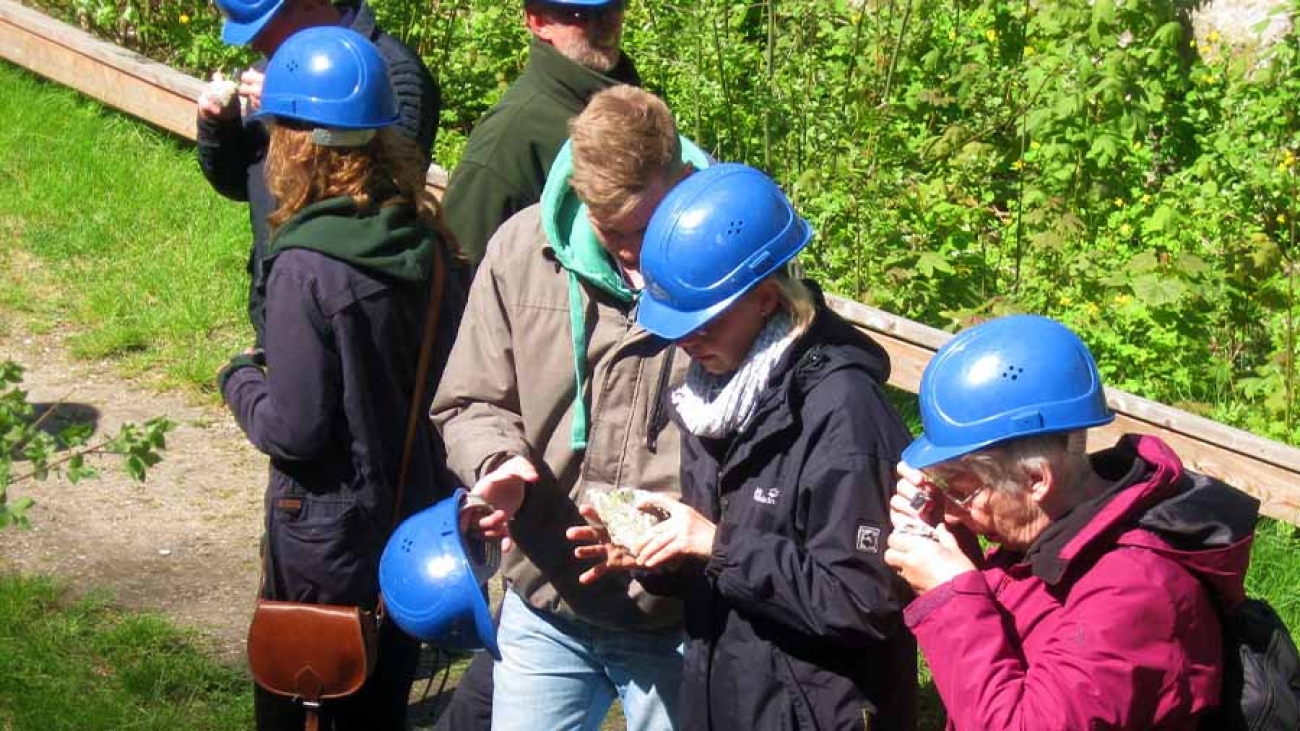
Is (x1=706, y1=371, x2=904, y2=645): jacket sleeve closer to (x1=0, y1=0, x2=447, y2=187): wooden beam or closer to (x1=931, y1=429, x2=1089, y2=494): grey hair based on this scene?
(x1=931, y1=429, x2=1089, y2=494): grey hair

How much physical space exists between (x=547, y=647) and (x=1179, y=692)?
5.18 feet

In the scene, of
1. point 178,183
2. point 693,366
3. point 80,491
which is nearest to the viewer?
point 693,366

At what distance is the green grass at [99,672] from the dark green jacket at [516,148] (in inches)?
66.9

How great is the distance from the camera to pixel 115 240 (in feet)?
28.0

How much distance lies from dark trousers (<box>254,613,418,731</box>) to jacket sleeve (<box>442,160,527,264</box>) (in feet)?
3.29

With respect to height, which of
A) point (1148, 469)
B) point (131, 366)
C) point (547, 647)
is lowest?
point (131, 366)

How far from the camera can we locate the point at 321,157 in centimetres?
398

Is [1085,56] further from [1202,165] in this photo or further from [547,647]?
[547,647]

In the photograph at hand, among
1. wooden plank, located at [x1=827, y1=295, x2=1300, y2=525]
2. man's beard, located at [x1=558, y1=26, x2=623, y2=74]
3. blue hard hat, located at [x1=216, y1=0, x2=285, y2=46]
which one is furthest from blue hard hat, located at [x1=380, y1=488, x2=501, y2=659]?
wooden plank, located at [x1=827, y1=295, x2=1300, y2=525]

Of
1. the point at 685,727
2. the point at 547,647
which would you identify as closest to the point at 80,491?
the point at 547,647

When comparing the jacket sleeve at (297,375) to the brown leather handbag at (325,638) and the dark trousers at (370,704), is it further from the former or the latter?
the dark trousers at (370,704)

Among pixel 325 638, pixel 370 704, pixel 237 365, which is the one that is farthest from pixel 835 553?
pixel 237 365

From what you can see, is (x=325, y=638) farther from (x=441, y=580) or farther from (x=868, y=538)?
(x=868, y=538)

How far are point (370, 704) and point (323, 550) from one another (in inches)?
19.7
